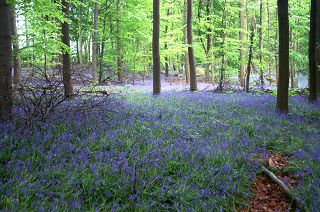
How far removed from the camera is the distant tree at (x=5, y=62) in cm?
593

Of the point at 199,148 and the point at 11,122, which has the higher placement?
the point at 11,122

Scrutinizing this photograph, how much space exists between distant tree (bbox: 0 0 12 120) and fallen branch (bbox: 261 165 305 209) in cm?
543

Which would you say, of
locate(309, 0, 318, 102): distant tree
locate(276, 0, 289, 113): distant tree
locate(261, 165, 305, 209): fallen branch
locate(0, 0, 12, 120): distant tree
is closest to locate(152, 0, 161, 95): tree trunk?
locate(276, 0, 289, 113): distant tree

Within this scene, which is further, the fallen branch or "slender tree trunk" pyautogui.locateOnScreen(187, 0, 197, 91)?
"slender tree trunk" pyautogui.locateOnScreen(187, 0, 197, 91)

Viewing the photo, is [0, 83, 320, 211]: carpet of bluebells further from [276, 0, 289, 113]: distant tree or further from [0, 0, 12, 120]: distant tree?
[276, 0, 289, 113]: distant tree

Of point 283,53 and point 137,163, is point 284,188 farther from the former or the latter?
point 283,53

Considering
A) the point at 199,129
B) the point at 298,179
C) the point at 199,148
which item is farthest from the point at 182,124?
the point at 298,179

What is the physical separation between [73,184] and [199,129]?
424 centimetres

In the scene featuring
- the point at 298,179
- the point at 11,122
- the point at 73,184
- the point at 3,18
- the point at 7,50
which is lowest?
the point at 298,179

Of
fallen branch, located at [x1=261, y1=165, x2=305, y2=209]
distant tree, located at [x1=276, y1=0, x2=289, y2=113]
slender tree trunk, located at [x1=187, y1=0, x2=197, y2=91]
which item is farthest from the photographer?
slender tree trunk, located at [x1=187, y1=0, x2=197, y2=91]

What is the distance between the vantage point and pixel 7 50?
616cm

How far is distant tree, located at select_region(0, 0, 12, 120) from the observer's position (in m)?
5.93

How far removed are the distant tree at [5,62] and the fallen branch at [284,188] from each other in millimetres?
5432

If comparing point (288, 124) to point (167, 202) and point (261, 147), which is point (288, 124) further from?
point (167, 202)
